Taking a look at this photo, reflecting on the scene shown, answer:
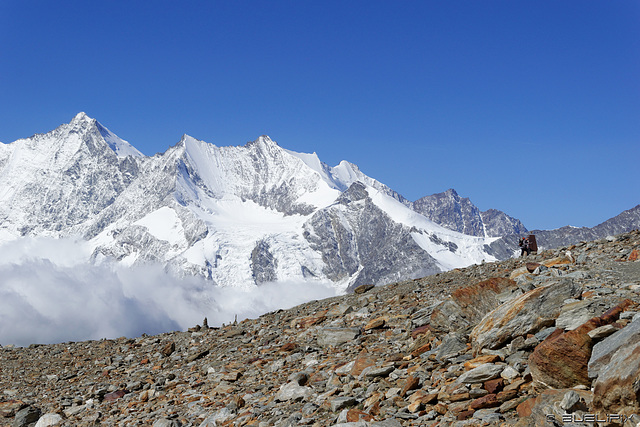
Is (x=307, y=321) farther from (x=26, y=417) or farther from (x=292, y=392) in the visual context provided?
(x=26, y=417)

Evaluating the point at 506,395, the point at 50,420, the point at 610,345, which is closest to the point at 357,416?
the point at 506,395

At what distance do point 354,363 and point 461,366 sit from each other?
11.7ft

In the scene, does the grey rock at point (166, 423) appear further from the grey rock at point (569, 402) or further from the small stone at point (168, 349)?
the grey rock at point (569, 402)

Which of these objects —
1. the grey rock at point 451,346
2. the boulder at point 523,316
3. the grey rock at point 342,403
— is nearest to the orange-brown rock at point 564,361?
the boulder at point 523,316

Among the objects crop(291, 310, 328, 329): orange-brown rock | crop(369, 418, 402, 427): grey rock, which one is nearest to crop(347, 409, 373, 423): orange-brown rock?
crop(369, 418, 402, 427): grey rock

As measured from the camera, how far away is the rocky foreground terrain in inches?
416

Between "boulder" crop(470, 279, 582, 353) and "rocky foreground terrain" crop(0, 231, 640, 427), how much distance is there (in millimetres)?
36

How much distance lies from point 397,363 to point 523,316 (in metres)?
3.45

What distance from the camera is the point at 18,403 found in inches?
840

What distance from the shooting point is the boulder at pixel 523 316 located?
44.0 feet

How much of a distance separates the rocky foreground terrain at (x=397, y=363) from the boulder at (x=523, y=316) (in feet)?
0.12

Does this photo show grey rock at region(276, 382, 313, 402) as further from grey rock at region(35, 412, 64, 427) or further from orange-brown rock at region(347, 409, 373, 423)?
grey rock at region(35, 412, 64, 427)

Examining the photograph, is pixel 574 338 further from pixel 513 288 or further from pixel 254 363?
pixel 254 363

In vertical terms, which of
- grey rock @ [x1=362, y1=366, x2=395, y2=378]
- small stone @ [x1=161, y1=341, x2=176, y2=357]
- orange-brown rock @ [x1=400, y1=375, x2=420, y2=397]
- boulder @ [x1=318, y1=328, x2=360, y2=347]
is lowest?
orange-brown rock @ [x1=400, y1=375, x2=420, y2=397]
